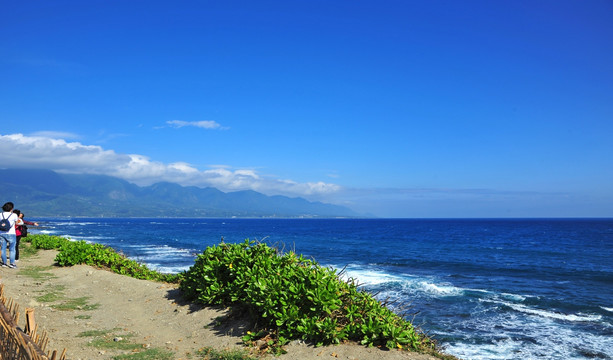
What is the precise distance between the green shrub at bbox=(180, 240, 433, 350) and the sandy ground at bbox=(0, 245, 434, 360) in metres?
0.24

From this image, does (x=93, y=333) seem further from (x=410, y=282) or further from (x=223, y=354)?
(x=410, y=282)

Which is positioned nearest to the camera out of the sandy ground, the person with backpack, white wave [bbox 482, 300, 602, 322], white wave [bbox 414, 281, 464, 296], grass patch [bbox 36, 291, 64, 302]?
the sandy ground

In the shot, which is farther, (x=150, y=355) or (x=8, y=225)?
(x=8, y=225)

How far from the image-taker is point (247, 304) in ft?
27.4

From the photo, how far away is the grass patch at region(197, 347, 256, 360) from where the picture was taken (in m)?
6.74

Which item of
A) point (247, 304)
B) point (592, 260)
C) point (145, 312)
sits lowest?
point (592, 260)

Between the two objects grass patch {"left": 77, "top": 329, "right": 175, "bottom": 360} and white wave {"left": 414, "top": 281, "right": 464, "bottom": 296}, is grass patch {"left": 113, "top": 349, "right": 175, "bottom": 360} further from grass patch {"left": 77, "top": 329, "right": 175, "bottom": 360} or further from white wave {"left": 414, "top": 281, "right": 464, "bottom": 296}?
white wave {"left": 414, "top": 281, "right": 464, "bottom": 296}

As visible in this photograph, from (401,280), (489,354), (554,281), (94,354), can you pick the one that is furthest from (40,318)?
(554,281)

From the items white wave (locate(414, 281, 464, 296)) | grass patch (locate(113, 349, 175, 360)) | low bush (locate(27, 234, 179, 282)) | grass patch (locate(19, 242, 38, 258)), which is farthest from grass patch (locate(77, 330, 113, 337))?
white wave (locate(414, 281, 464, 296))

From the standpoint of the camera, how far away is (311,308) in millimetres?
7059

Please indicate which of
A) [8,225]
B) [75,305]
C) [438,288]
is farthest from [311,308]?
[438,288]

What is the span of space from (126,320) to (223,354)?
3586mm

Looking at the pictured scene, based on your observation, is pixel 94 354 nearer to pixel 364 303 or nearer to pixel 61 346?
pixel 61 346

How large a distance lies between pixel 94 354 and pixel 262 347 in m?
2.99
